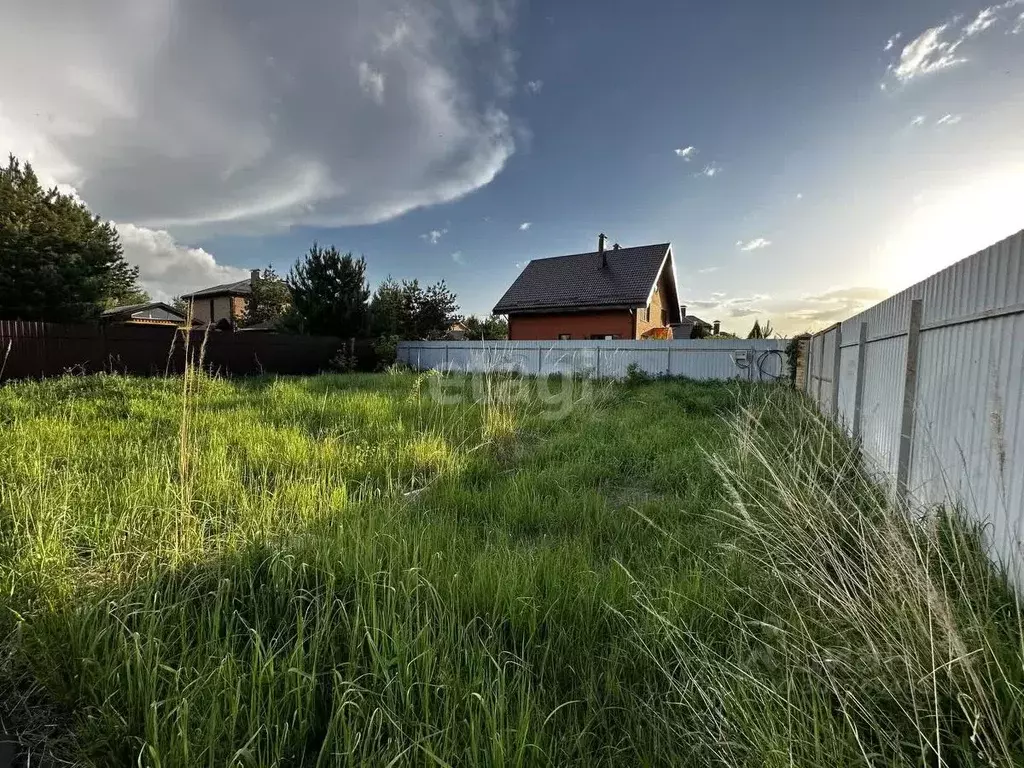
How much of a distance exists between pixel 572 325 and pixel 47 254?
809 inches

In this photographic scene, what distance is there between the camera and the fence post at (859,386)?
3826 millimetres

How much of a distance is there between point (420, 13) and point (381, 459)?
630 cm

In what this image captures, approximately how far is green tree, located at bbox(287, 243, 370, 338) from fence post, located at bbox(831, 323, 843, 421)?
16249mm

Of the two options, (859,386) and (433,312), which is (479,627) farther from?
(433,312)

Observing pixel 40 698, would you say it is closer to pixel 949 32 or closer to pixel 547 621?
pixel 547 621

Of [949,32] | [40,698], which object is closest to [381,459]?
[40,698]

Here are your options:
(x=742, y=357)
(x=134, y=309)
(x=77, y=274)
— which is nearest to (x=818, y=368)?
(x=742, y=357)

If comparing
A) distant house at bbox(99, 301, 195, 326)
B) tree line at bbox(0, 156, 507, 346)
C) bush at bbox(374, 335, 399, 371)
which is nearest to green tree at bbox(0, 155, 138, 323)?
tree line at bbox(0, 156, 507, 346)

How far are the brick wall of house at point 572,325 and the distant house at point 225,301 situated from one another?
24.1 m

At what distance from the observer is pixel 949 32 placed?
3.04 m

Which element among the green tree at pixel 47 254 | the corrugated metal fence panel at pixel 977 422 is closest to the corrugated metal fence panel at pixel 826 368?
the corrugated metal fence panel at pixel 977 422

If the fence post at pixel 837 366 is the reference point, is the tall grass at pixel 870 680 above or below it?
below

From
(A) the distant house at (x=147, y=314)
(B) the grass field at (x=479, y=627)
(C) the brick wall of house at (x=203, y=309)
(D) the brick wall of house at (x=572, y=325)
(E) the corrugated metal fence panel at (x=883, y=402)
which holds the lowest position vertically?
(B) the grass field at (x=479, y=627)

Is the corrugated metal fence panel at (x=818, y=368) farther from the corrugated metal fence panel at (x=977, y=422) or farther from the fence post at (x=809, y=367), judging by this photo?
the corrugated metal fence panel at (x=977, y=422)
